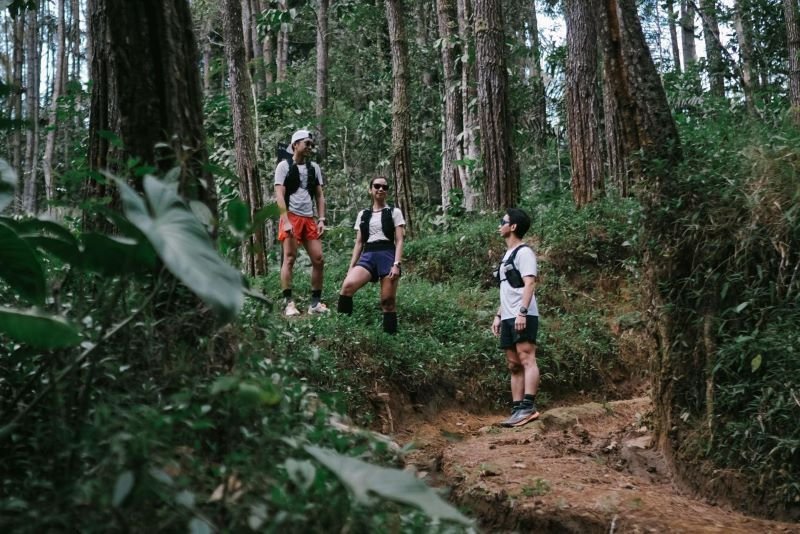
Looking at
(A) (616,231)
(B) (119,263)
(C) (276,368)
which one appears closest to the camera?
(B) (119,263)

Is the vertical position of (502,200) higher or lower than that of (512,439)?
higher

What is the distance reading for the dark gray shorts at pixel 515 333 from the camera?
→ 7.51 m

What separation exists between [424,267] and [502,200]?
181cm

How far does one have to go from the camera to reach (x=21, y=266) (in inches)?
123

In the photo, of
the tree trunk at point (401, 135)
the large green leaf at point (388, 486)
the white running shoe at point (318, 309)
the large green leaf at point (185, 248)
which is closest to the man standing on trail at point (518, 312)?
the white running shoe at point (318, 309)

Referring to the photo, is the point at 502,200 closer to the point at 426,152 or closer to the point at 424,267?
the point at 424,267

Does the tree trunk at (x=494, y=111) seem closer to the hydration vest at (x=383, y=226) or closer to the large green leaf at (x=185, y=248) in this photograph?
the hydration vest at (x=383, y=226)

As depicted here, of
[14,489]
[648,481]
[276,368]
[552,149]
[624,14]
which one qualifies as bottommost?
[648,481]

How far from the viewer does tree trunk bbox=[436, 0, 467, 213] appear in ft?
50.1

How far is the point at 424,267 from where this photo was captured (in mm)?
12375

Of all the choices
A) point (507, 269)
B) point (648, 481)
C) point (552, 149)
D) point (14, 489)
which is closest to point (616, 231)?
point (507, 269)

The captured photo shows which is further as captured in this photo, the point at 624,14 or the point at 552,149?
the point at 552,149

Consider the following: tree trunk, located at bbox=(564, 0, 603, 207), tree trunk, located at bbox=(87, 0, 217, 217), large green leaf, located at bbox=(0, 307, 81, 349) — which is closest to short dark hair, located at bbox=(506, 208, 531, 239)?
tree trunk, located at bbox=(87, 0, 217, 217)

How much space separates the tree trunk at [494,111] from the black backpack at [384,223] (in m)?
4.64
